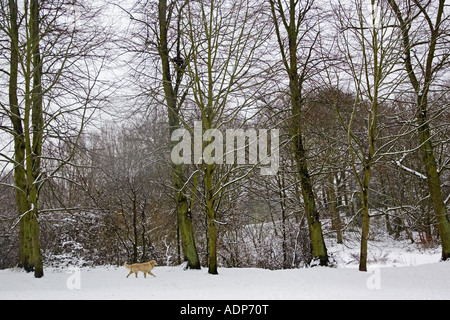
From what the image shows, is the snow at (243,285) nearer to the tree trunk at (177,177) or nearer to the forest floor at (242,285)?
the forest floor at (242,285)

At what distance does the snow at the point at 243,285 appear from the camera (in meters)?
5.04

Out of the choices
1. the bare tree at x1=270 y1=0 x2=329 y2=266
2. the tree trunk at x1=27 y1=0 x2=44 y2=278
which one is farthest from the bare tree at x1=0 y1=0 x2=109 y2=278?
the bare tree at x1=270 y1=0 x2=329 y2=266

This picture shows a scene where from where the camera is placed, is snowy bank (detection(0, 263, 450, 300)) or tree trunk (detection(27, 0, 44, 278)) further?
tree trunk (detection(27, 0, 44, 278))

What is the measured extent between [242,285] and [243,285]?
0.02 metres

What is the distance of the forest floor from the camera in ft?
16.6

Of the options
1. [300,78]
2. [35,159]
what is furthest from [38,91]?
[300,78]

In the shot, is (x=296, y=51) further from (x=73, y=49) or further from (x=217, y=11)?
(x=73, y=49)

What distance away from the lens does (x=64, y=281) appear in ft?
23.8

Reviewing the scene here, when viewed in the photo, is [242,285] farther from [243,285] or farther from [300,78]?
[300,78]

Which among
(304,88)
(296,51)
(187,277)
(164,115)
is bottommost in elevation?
(187,277)

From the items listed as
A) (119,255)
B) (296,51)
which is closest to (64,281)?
(296,51)

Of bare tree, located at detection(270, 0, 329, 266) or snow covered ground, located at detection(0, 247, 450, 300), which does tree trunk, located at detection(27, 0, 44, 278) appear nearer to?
snow covered ground, located at detection(0, 247, 450, 300)

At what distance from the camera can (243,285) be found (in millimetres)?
6250
